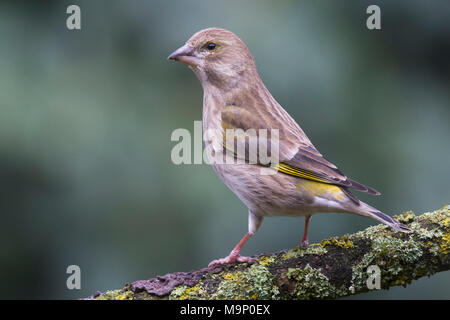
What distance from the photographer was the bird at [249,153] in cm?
415

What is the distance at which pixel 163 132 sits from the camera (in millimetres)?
4996

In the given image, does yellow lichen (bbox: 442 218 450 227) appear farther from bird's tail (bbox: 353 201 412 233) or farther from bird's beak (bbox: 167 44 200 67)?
bird's beak (bbox: 167 44 200 67)

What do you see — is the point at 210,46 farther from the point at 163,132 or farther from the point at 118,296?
the point at 118,296

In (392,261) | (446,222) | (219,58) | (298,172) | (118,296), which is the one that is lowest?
(118,296)

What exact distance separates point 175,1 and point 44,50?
116 centimetres

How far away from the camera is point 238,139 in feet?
14.5

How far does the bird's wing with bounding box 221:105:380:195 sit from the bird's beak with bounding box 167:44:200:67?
43 centimetres

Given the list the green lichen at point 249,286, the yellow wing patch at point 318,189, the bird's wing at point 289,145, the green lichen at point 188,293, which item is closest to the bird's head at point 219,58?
the bird's wing at point 289,145

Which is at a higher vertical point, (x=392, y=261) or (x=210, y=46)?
(x=210, y=46)

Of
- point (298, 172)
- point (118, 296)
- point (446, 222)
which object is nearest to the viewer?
point (118, 296)

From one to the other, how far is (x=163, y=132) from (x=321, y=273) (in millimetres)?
1893

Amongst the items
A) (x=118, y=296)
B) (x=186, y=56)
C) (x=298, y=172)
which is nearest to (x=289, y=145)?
(x=298, y=172)

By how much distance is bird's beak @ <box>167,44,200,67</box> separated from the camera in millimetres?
4543

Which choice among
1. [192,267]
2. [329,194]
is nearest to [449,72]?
[329,194]
